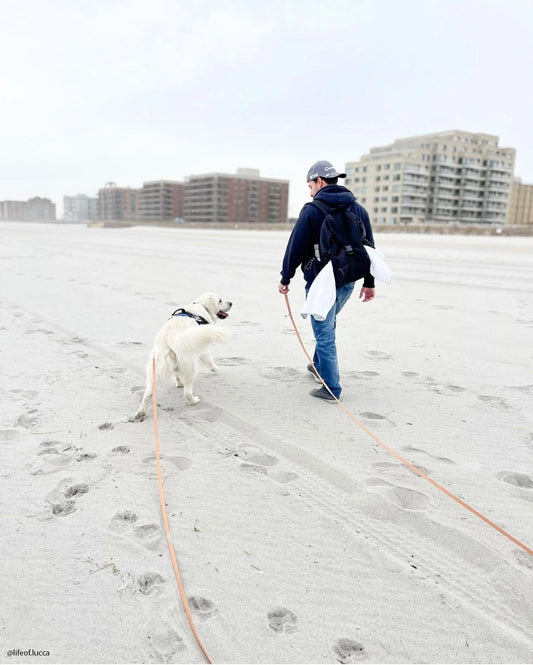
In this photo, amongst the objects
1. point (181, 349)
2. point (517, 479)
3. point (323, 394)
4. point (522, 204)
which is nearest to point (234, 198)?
point (522, 204)

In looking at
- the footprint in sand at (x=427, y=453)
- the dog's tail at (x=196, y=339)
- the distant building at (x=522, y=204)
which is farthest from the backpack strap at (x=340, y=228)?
the distant building at (x=522, y=204)

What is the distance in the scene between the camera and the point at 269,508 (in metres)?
2.45

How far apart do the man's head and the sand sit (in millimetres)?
1846

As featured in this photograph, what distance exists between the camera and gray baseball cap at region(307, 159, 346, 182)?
3.79m

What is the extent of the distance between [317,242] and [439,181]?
86070mm

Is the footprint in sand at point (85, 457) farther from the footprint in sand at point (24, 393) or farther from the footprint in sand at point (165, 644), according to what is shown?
the footprint in sand at point (165, 644)

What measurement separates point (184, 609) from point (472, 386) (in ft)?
11.1

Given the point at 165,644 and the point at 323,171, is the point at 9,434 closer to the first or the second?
the point at 165,644

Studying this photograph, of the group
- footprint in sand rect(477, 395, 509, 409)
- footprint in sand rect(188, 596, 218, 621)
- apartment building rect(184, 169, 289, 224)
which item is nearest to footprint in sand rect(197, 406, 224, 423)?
footprint in sand rect(188, 596, 218, 621)

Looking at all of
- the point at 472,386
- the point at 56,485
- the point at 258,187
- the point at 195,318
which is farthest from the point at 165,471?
the point at 258,187

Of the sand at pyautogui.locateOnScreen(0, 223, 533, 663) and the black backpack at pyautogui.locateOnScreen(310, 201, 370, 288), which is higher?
the black backpack at pyautogui.locateOnScreen(310, 201, 370, 288)

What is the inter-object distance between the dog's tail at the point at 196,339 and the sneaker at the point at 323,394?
3.43ft

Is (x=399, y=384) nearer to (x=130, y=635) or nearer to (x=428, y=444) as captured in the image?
(x=428, y=444)

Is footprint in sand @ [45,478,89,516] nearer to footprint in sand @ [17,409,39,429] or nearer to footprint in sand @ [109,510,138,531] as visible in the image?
footprint in sand @ [109,510,138,531]
